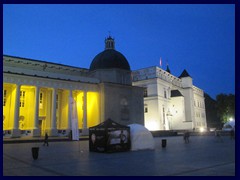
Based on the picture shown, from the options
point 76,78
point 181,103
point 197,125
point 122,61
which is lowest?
point 197,125

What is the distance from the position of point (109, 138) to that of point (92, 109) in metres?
31.1

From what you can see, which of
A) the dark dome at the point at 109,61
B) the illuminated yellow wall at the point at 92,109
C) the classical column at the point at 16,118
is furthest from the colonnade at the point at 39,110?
the dark dome at the point at 109,61

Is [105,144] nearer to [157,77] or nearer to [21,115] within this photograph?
[21,115]

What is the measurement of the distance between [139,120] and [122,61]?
13.6 m

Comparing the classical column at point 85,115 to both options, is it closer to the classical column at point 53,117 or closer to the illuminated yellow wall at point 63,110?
the illuminated yellow wall at point 63,110

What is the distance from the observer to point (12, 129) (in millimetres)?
36375

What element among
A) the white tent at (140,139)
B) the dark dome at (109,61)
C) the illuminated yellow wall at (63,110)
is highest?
the dark dome at (109,61)

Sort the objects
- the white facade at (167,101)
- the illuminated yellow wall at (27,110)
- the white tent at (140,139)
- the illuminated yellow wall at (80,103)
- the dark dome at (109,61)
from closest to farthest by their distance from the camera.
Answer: the white tent at (140,139) < the illuminated yellow wall at (27,110) < the illuminated yellow wall at (80,103) < the dark dome at (109,61) < the white facade at (167,101)

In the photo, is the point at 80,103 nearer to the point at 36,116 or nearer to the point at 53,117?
the point at 53,117

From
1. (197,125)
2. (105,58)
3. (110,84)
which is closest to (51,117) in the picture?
(110,84)

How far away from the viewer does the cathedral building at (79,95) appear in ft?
129

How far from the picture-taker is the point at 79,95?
4916 centimetres

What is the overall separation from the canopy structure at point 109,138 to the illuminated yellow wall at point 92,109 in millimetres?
28088
